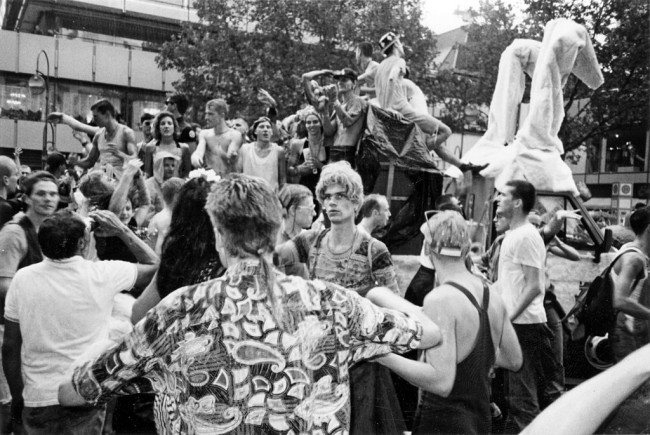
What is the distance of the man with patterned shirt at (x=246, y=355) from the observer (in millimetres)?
2168

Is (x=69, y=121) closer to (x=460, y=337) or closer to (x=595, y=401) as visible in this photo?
(x=460, y=337)

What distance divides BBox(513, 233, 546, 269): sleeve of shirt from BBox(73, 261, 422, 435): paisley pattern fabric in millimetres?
3475

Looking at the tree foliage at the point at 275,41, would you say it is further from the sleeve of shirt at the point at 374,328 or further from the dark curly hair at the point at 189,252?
the sleeve of shirt at the point at 374,328

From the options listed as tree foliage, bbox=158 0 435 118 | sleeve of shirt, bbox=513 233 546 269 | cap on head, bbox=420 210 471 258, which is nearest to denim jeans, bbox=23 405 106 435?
cap on head, bbox=420 210 471 258

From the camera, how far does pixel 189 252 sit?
291 cm

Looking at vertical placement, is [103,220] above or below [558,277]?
above

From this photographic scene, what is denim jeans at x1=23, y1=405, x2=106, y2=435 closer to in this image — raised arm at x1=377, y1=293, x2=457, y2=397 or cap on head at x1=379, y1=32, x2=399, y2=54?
raised arm at x1=377, y1=293, x2=457, y2=397

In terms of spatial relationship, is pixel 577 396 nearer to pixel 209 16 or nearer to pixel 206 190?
pixel 206 190

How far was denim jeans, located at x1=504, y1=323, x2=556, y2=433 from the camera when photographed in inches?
211

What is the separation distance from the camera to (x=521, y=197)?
566cm

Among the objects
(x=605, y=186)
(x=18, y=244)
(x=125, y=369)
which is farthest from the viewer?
(x=605, y=186)

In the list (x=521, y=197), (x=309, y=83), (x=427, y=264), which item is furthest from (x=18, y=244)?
(x=309, y=83)

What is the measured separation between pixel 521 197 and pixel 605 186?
29.7m

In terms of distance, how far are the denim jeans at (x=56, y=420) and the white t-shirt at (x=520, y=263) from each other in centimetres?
310
